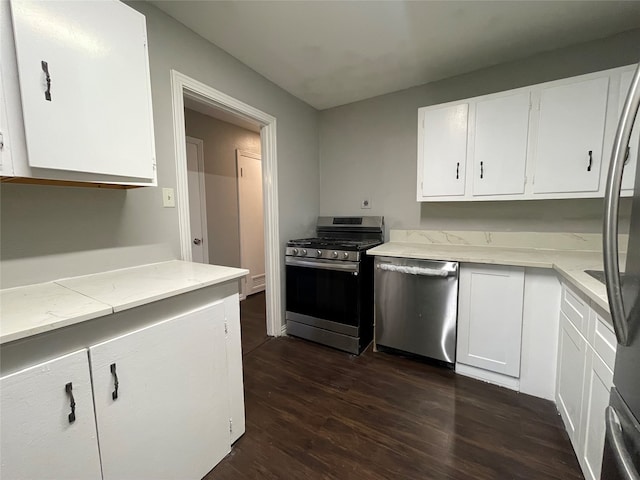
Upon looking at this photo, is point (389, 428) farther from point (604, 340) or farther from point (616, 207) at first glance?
point (616, 207)

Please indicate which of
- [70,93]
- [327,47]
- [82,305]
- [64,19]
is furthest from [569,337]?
[64,19]

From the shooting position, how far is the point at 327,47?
79.0 inches

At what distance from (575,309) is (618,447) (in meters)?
0.91

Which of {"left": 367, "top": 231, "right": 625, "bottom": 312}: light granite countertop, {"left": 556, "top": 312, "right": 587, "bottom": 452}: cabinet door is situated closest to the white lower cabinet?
{"left": 367, "top": 231, "right": 625, "bottom": 312}: light granite countertop

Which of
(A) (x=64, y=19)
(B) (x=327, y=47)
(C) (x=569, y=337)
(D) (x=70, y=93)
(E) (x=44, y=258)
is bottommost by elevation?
(C) (x=569, y=337)

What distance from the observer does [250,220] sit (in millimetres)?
3922

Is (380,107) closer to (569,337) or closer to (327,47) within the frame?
(327,47)

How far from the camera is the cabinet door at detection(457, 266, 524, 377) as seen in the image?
1802mm

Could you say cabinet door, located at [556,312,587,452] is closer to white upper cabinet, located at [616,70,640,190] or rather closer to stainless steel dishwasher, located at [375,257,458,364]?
stainless steel dishwasher, located at [375,257,458,364]

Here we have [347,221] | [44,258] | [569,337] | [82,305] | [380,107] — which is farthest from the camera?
[347,221]

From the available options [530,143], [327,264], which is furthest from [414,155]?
[327,264]

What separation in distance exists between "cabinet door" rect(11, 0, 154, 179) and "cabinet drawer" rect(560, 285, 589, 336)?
216 centimetres

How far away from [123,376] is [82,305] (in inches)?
11.2

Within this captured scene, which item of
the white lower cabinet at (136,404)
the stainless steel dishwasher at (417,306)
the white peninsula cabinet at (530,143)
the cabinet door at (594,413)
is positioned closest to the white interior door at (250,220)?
the stainless steel dishwasher at (417,306)
